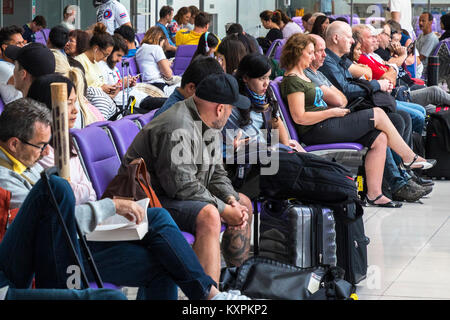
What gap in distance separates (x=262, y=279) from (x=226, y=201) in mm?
515

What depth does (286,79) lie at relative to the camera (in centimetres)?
609

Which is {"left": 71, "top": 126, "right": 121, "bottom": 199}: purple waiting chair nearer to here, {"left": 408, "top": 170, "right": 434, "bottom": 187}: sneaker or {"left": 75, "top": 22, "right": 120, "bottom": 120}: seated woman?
{"left": 75, "top": 22, "right": 120, "bottom": 120}: seated woman

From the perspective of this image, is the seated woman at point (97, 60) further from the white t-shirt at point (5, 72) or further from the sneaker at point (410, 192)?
the sneaker at point (410, 192)

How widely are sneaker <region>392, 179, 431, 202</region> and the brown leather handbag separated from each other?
12.5ft

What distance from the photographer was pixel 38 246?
2754mm

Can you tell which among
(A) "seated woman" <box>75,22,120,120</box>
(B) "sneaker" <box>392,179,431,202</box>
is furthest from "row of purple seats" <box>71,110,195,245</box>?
(B) "sneaker" <box>392,179,431,202</box>

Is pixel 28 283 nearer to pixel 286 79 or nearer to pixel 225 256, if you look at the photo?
pixel 225 256

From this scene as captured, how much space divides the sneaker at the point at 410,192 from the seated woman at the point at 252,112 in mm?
2004

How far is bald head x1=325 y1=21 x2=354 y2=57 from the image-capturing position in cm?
716

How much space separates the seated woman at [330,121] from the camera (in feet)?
20.1

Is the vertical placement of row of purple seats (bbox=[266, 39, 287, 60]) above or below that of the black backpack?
above

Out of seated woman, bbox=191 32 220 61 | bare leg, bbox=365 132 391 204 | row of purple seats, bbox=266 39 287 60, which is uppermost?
seated woman, bbox=191 32 220 61

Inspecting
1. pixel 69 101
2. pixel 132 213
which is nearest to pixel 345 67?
pixel 69 101

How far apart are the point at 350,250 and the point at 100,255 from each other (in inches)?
68.4
